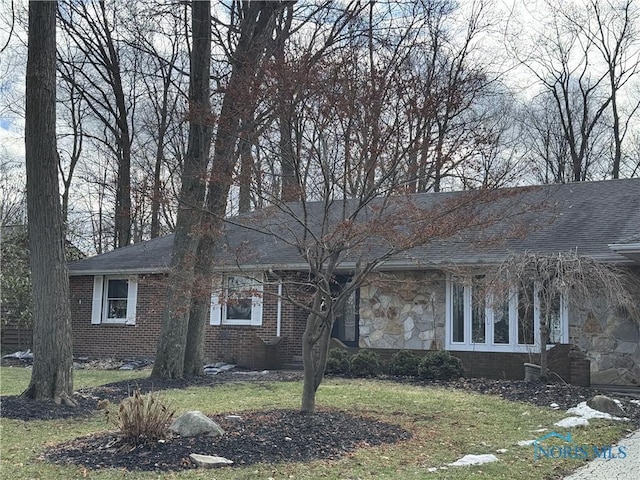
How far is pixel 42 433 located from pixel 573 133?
2720cm

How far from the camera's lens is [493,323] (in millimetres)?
14766

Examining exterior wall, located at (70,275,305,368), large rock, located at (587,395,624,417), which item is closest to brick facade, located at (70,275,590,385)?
exterior wall, located at (70,275,305,368)

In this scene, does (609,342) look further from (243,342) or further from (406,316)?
(243,342)

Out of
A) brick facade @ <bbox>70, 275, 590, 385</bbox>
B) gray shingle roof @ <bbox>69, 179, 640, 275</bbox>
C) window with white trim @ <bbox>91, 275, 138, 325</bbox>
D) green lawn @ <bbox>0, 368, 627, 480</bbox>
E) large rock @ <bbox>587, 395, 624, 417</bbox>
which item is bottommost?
green lawn @ <bbox>0, 368, 627, 480</bbox>

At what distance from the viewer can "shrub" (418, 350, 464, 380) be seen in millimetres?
13555

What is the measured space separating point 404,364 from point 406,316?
167 cm

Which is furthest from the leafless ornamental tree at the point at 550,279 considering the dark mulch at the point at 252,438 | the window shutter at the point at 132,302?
the window shutter at the point at 132,302

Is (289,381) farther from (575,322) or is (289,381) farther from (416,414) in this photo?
(575,322)

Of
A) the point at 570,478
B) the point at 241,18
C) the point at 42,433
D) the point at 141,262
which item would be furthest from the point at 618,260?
the point at 141,262

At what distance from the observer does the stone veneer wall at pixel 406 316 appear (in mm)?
15352

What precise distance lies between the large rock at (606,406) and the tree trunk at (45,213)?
7.24m

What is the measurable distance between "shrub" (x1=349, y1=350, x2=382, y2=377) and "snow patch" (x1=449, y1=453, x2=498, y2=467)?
765cm

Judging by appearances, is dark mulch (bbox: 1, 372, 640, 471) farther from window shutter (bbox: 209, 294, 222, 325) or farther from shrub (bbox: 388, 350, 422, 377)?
window shutter (bbox: 209, 294, 222, 325)

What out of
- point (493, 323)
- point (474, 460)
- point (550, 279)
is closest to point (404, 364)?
point (493, 323)
